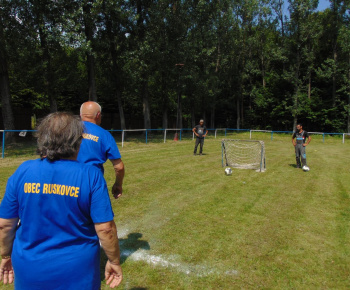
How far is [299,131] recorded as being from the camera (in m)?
10.7

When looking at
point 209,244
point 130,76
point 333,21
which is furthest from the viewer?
point 333,21

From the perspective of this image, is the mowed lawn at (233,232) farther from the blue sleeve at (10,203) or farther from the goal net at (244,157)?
the blue sleeve at (10,203)

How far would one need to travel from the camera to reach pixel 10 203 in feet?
5.71

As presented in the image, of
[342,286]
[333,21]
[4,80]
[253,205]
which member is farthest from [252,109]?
[342,286]

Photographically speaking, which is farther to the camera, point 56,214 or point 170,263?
point 170,263

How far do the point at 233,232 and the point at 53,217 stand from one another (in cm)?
364

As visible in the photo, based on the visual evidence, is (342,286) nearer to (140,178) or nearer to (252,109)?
(140,178)

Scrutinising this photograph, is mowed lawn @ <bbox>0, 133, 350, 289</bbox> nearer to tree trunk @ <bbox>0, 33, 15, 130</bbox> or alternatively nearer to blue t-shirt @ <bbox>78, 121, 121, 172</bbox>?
blue t-shirt @ <bbox>78, 121, 121, 172</bbox>

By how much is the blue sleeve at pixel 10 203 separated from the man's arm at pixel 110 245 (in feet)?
1.77

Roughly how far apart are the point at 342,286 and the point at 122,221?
356 cm

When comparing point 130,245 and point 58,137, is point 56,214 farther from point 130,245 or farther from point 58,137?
point 130,245

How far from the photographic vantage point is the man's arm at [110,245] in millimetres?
1756

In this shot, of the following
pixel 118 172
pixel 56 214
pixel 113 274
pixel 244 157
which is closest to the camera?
pixel 56 214

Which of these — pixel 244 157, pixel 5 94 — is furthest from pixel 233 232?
pixel 5 94
